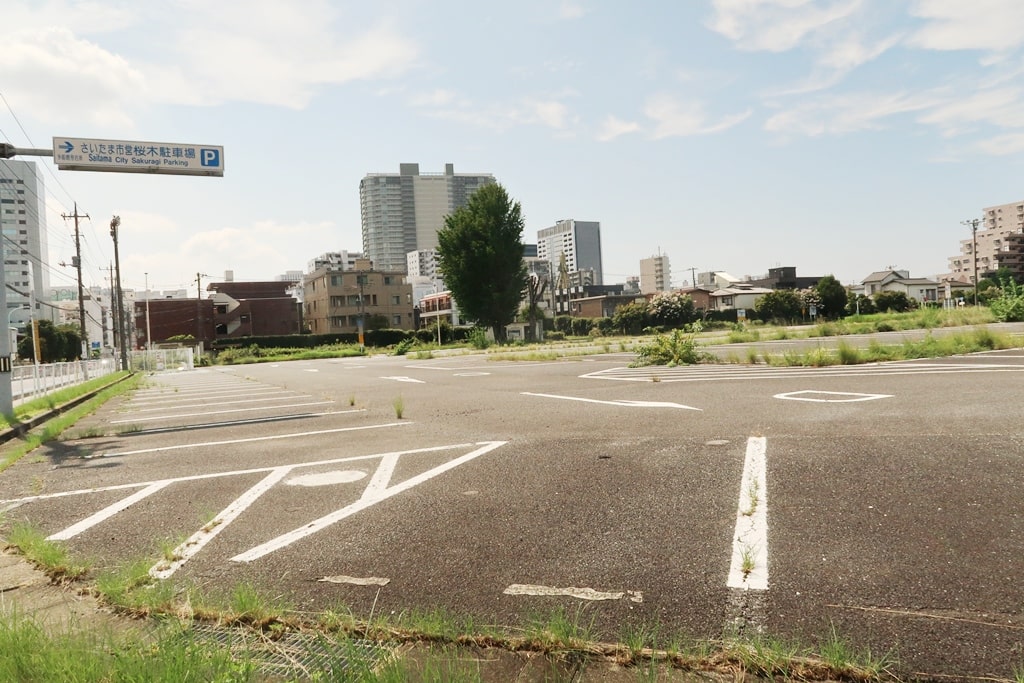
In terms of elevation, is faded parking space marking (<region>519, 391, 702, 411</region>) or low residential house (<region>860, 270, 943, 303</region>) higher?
low residential house (<region>860, 270, 943, 303</region>)

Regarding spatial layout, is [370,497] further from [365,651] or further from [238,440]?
[238,440]

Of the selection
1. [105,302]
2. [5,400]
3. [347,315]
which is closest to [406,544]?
[5,400]

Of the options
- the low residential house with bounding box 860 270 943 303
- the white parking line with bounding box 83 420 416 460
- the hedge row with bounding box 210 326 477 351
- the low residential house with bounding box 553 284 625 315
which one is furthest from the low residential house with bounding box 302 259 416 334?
the white parking line with bounding box 83 420 416 460

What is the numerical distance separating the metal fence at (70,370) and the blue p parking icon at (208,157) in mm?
5527

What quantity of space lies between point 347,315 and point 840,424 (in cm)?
8407

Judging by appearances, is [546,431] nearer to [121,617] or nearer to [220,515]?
[220,515]

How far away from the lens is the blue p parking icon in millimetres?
13781

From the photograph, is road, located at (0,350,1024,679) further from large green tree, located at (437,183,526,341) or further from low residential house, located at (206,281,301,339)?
low residential house, located at (206,281,301,339)

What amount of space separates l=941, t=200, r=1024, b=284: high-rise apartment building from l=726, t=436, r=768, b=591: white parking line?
148 m

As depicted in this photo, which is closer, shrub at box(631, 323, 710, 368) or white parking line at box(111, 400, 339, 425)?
white parking line at box(111, 400, 339, 425)

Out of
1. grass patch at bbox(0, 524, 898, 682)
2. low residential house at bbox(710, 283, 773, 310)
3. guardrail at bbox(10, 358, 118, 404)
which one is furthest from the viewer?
low residential house at bbox(710, 283, 773, 310)

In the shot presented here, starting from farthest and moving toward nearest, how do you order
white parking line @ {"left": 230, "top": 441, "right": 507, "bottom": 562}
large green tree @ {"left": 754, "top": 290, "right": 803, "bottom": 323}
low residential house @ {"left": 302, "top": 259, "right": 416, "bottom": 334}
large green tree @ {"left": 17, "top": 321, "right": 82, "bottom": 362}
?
low residential house @ {"left": 302, "top": 259, "right": 416, "bottom": 334} < large green tree @ {"left": 754, "top": 290, "right": 803, "bottom": 323} < large green tree @ {"left": 17, "top": 321, "right": 82, "bottom": 362} < white parking line @ {"left": 230, "top": 441, "right": 507, "bottom": 562}

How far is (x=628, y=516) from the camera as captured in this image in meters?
3.78

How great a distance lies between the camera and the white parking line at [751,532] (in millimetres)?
2797
